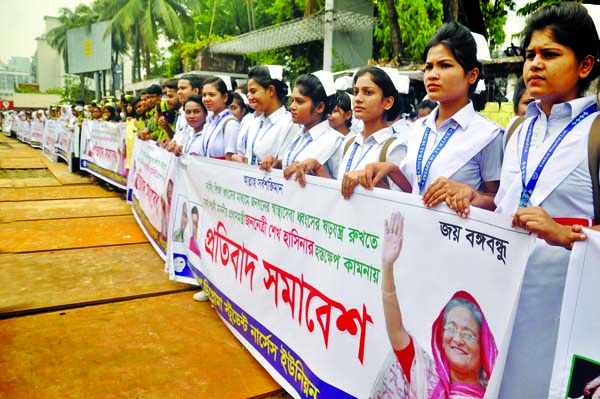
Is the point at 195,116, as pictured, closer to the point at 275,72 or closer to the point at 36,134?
the point at 275,72

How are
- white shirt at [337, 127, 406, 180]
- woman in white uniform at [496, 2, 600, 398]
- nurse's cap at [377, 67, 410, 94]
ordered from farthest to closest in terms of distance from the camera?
1. nurse's cap at [377, 67, 410, 94]
2. white shirt at [337, 127, 406, 180]
3. woman in white uniform at [496, 2, 600, 398]

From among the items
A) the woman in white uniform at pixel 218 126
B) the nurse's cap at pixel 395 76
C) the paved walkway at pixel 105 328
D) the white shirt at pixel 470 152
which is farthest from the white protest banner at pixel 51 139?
the white shirt at pixel 470 152

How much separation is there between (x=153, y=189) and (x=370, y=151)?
10.1 feet

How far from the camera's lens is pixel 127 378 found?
8.12ft

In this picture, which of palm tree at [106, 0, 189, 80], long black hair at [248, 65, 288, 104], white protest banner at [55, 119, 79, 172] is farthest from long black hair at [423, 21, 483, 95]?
palm tree at [106, 0, 189, 80]

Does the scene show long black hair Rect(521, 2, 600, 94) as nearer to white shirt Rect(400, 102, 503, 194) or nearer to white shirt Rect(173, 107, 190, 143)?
white shirt Rect(400, 102, 503, 194)

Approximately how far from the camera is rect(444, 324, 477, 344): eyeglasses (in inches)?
57.4

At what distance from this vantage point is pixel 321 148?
2975 millimetres

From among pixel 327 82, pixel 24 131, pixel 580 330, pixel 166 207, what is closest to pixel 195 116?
pixel 166 207

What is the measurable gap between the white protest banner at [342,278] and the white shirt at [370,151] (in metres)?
0.37

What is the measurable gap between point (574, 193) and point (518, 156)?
0.82ft

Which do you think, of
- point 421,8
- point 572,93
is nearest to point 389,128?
point 572,93

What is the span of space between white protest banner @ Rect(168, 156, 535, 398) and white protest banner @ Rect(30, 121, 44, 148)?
58.8 ft

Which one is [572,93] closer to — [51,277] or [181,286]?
[181,286]
